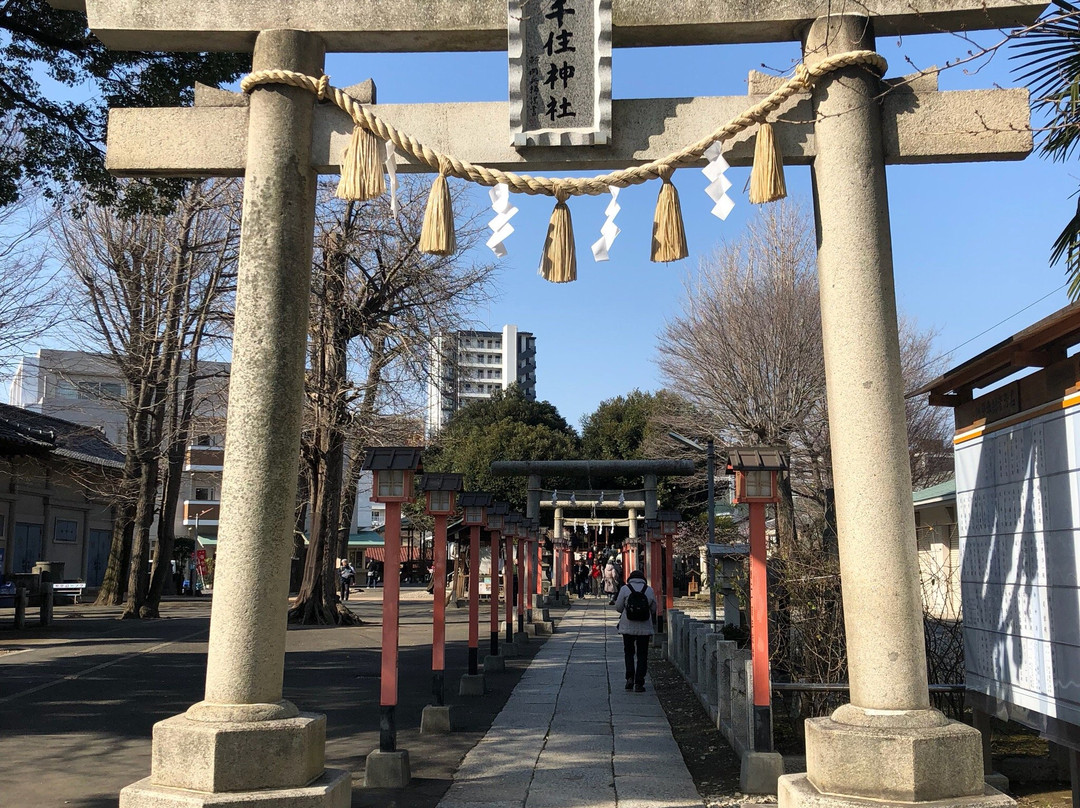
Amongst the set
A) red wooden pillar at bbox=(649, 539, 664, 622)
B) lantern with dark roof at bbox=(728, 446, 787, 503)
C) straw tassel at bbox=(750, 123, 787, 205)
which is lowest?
red wooden pillar at bbox=(649, 539, 664, 622)

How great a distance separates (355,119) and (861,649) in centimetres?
431

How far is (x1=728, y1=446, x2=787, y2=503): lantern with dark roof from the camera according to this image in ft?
27.1

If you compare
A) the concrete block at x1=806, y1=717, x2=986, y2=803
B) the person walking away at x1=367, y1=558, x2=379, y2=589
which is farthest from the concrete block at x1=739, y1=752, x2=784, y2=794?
the person walking away at x1=367, y1=558, x2=379, y2=589

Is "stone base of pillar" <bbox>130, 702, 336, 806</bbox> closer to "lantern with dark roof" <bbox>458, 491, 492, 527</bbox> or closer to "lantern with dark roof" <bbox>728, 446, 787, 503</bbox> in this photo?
"lantern with dark roof" <bbox>728, 446, 787, 503</bbox>

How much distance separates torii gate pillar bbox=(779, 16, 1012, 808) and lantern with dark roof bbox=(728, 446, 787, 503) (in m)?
2.99

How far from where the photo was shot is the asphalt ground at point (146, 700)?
729cm

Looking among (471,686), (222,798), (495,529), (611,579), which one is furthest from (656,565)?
(611,579)

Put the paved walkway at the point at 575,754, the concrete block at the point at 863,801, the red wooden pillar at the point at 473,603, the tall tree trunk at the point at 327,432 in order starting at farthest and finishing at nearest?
1. the tall tree trunk at the point at 327,432
2. the red wooden pillar at the point at 473,603
3. the paved walkway at the point at 575,754
4. the concrete block at the point at 863,801

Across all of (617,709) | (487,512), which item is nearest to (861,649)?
(617,709)

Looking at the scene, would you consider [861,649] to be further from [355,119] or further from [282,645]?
[355,119]

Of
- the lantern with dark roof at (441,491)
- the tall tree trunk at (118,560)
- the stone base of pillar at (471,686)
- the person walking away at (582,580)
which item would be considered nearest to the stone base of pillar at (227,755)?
the lantern with dark roof at (441,491)

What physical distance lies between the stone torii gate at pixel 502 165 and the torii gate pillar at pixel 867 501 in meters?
0.01

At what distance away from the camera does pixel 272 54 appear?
5766mm

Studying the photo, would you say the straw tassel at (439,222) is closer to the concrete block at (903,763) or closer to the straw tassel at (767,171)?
the straw tassel at (767,171)
